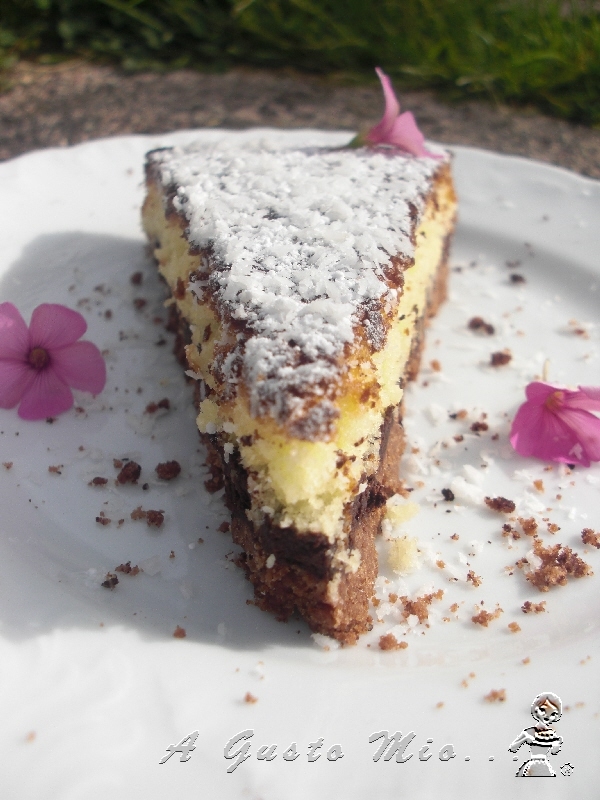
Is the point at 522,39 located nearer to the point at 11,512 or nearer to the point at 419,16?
the point at 419,16

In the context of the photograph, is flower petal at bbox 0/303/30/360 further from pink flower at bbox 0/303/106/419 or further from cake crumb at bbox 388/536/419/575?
cake crumb at bbox 388/536/419/575

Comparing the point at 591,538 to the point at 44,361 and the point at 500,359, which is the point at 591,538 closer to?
the point at 500,359

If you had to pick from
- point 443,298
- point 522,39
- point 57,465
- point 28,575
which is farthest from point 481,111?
point 28,575

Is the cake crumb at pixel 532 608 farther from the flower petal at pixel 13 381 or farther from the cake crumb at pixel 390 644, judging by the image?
the flower petal at pixel 13 381

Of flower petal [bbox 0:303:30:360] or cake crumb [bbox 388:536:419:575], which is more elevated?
flower petal [bbox 0:303:30:360]

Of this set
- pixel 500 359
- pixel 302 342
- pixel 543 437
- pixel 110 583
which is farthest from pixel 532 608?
pixel 110 583

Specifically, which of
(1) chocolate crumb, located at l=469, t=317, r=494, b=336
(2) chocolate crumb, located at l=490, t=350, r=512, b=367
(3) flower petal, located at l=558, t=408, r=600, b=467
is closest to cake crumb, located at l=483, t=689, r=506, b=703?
(3) flower petal, located at l=558, t=408, r=600, b=467
